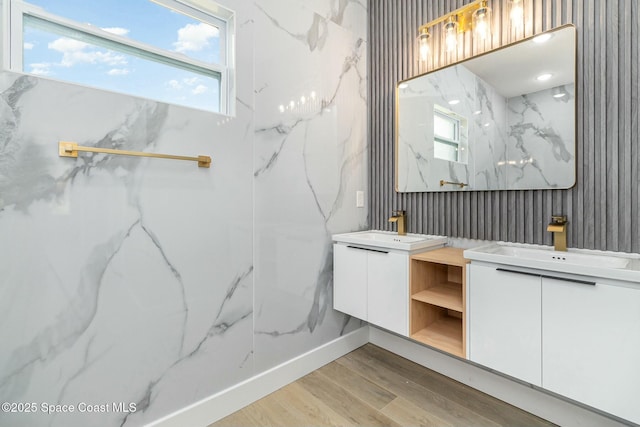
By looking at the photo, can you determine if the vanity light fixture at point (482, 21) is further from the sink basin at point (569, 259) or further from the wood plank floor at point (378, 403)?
the wood plank floor at point (378, 403)

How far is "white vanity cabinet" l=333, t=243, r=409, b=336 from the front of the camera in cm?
189

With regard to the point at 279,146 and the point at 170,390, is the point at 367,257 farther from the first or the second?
the point at 170,390

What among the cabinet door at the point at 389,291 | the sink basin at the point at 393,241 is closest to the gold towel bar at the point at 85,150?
the sink basin at the point at 393,241

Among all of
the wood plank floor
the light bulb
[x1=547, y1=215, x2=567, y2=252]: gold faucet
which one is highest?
the light bulb

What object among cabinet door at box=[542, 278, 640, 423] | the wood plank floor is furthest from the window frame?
the wood plank floor

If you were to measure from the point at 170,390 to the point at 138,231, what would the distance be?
0.79 m

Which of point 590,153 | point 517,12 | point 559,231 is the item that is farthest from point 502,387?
point 517,12

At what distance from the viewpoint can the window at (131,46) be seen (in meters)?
1.25

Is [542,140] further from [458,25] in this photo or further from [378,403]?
[378,403]

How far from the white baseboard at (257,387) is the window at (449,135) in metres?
1.48

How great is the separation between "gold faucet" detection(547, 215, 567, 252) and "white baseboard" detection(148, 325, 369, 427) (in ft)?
4.83

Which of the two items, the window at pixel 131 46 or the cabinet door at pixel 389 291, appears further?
Answer: the cabinet door at pixel 389 291

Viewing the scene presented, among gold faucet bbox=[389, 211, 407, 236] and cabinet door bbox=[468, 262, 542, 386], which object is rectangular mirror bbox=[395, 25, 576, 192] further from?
cabinet door bbox=[468, 262, 542, 386]

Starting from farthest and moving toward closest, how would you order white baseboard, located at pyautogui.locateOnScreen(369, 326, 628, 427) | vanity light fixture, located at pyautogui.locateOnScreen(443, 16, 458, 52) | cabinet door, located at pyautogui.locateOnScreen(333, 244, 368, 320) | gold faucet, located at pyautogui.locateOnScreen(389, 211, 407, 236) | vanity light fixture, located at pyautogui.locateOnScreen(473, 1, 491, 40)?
gold faucet, located at pyautogui.locateOnScreen(389, 211, 407, 236), cabinet door, located at pyautogui.locateOnScreen(333, 244, 368, 320), vanity light fixture, located at pyautogui.locateOnScreen(443, 16, 458, 52), vanity light fixture, located at pyautogui.locateOnScreen(473, 1, 491, 40), white baseboard, located at pyautogui.locateOnScreen(369, 326, 628, 427)
